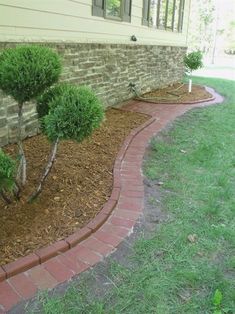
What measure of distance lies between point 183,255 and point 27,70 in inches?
68.2

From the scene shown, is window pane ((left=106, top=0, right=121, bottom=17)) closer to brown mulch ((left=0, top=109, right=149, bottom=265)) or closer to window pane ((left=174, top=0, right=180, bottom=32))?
brown mulch ((left=0, top=109, right=149, bottom=265))

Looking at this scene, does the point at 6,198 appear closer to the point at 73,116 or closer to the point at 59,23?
the point at 73,116

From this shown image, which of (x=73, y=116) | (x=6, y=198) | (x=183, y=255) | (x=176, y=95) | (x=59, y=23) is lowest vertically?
(x=176, y=95)

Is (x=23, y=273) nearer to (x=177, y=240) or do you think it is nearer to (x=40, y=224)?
(x=40, y=224)

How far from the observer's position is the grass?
2.15 meters

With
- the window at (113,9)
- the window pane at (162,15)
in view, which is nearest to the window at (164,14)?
the window pane at (162,15)

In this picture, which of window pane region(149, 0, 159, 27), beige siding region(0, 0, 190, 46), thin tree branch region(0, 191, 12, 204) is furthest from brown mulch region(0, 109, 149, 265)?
window pane region(149, 0, 159, 27)

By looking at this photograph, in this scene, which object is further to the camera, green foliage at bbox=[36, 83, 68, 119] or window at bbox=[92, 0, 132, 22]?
window at bbox=[92, 0, 132, 22]

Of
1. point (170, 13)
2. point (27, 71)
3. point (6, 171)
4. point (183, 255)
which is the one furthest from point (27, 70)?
point (170, 13)

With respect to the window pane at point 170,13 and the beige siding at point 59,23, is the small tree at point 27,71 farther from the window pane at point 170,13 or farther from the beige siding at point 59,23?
the window pane at point 170,13

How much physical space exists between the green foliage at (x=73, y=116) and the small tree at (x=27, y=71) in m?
0.17

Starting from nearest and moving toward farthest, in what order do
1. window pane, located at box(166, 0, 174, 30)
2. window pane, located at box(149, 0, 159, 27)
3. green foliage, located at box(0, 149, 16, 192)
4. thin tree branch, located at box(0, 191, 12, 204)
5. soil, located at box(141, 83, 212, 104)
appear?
1. green foliage, located at box(0, 149, 16, 192)
2. thin tree branch, located at box(0, 191, 12, 204)
3. soil, located at box(141, 83, 212, 104)
4. window pane, located at box(149, 0, 159, 27)
5. window pane, located at box(166, 0, 174, 30)

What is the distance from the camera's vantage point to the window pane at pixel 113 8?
6.45m

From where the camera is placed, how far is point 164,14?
9.83 meters
